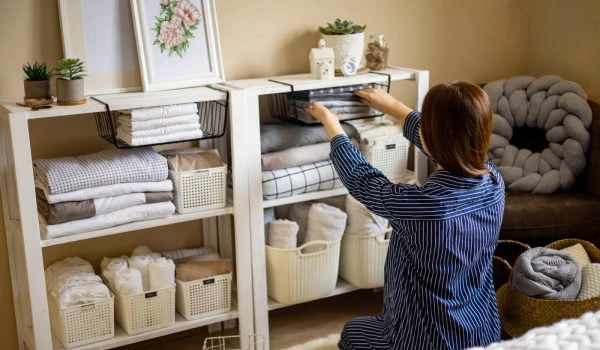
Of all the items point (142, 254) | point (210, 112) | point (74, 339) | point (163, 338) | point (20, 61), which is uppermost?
point (20, 61)

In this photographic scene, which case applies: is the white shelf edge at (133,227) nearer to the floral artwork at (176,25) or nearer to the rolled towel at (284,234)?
the rolled towel at (284,234)

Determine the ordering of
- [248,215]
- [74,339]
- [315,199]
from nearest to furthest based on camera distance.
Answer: [74,339]
[248,215]
[315,199]

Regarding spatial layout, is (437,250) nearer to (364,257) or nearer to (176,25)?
(364,257)

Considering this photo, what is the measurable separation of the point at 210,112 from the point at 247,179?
13.2 inches

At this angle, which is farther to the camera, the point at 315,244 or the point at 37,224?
the point at 315,244

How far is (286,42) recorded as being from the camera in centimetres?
293

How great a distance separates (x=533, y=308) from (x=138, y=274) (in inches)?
49.1

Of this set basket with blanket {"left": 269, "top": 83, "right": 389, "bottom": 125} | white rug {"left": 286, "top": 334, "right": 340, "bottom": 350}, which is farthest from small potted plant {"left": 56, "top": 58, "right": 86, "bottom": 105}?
white rug {"left": 286, "top": 334, "right": 340, "bottom": 350}

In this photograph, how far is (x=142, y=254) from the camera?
2.68 meters

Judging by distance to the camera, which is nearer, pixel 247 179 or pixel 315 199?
pixel 247 179

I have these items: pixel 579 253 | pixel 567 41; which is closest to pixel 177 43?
pixel 579 253

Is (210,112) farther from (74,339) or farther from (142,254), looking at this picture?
(74,339)

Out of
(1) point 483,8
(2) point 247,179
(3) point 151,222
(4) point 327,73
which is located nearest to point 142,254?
(3) point 151,222

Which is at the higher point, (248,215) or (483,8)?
(483,8)
